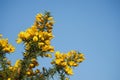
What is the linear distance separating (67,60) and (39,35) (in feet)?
5.51

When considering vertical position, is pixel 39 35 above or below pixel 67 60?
above

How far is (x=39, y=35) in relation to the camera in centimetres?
915

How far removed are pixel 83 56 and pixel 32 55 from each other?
2513mm

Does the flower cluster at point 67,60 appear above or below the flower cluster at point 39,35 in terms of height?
below

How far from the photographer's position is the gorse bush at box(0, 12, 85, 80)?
8852mm

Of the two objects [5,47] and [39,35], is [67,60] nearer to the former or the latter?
[39,35]

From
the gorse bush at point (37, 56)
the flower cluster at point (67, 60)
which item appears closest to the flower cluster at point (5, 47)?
the gorse bush at point (37, 56)

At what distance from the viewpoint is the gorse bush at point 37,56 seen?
29.0ft

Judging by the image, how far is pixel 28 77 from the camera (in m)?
8.95

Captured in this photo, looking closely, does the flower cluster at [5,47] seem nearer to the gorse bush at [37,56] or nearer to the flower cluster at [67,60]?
the gorse bush at [37,56]

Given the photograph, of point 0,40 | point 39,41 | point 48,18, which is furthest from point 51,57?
point 0,40

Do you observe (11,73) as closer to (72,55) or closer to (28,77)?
(28,77)

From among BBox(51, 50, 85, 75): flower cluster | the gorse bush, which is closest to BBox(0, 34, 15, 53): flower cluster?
the gorse bush

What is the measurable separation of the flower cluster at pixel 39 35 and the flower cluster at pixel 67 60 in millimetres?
526
